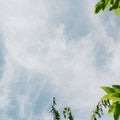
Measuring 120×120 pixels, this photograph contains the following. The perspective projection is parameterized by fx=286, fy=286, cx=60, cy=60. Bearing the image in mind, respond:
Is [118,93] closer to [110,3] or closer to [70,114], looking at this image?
[110,3]

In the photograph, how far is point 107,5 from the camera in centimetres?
353

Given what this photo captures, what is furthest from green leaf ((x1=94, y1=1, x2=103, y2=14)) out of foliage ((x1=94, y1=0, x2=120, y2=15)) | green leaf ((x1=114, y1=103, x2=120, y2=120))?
green leaf ((x1=114, y1=103, x2=120, y2=120))

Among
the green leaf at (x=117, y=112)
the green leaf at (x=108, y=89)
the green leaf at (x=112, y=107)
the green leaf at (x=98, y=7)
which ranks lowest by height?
the green leaf at (x=117, y=112)

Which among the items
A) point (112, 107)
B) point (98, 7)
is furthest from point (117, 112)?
point (98, 7)

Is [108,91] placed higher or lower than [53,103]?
lower

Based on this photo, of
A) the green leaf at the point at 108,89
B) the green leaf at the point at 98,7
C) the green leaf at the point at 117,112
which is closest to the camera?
the green leaf at the point at 117,112

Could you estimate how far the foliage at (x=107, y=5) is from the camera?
3.50m

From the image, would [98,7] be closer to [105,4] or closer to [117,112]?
[105,4]

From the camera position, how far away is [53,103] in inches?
767

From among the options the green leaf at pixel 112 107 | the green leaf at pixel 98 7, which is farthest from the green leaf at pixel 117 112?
the green leaf at pixel 98 7

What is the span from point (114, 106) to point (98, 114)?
282 inches

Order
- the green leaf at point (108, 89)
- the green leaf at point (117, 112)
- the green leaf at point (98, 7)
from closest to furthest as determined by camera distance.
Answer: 1. the green leaf at point (117, 112)
2. the green leaf at point (108, 89)
3. the green leaf at point (98, 7)

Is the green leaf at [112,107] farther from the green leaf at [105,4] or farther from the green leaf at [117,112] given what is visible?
the green leaf at [105,4]

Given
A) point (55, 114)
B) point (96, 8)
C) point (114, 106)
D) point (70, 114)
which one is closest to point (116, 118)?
point (114, 106)
